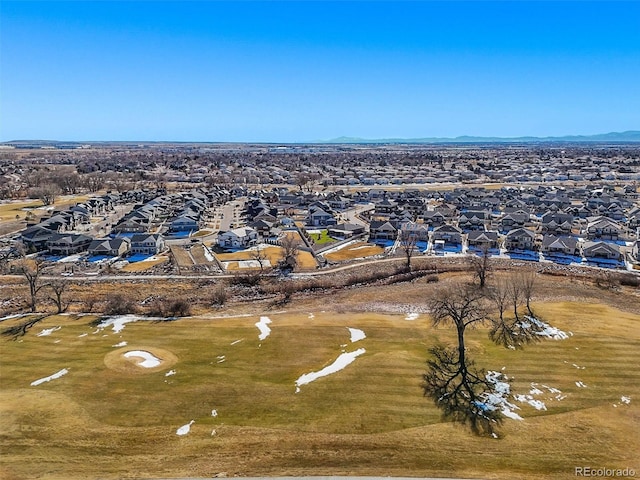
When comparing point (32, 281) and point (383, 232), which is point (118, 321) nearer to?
point (32, 281)

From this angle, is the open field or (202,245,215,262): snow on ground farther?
(202,245,215,262): snow on ground

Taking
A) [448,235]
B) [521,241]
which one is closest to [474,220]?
[448,235]

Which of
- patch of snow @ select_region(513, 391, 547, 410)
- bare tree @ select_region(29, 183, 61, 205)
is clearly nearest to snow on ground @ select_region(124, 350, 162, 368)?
patch of snow @ select_region(513, 391, 547, 410)

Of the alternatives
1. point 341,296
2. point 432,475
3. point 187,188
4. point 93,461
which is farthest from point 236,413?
point 187,188

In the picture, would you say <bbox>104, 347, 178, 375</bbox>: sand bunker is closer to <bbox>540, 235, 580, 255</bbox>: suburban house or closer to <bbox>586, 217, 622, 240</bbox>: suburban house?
<bbox>540, 235, 580, 255</bbox>: suburban house

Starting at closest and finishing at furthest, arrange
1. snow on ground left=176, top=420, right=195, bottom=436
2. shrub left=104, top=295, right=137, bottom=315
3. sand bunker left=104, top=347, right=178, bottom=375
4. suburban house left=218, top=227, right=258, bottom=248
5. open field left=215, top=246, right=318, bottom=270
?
1. snow on ground left=176, top=420, right=195, bottom=436
2. sand bunker left=104, top=347, right=178, bottom=375
3. shrub left=104, top=295, right=137, bottom=315
4. open field left=215, top=246, right=318, bottom=270
5. suburban house left=218, top=227, right=258, bottom=248

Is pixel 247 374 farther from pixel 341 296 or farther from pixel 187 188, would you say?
pixel 187 188

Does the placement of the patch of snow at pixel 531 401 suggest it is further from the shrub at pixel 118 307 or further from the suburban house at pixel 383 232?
the suburban house at pixel 383 232
